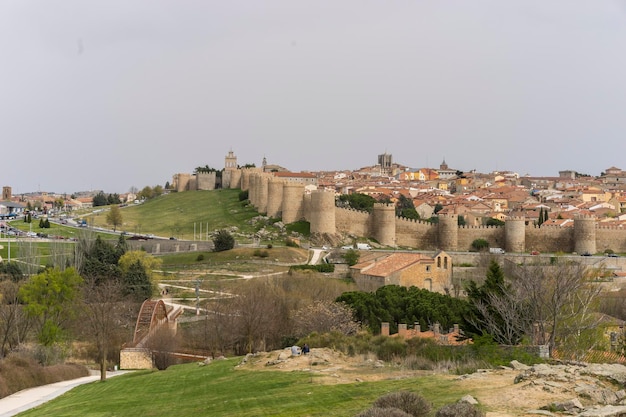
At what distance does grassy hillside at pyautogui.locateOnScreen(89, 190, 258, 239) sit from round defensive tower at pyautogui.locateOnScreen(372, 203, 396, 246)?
959cm

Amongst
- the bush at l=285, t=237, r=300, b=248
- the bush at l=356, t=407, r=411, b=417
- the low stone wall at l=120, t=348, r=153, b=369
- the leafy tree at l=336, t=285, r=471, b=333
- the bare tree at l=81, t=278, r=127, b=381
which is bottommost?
the low stone wall at l=120, t=348, r=153, b=369

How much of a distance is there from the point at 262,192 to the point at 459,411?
2320 inches

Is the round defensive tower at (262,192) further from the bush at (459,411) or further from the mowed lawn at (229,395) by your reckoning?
the bush at (459,411)

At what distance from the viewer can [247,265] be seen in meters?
51.5

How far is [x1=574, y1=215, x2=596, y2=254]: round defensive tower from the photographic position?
2248 inches

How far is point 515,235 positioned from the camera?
58.4 metres

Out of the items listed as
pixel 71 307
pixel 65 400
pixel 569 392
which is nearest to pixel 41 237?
pixel 71 307

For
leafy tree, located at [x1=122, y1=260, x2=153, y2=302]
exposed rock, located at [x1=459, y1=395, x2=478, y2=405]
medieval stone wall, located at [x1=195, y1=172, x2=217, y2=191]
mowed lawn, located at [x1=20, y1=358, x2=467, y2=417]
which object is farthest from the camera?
medieval stone wall, located at [x1=195, y1=172, x2=217, y2=191]

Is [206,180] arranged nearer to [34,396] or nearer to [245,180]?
[245,180]

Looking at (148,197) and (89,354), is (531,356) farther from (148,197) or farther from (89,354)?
(148,197)

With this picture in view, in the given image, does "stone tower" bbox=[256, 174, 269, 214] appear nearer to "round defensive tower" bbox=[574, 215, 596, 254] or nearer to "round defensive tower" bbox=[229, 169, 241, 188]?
"round defensive tower" bbox=[229, 169, 241, 188]

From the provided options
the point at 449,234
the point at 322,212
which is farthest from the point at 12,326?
the point at 449,234

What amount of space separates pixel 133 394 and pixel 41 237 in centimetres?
5178

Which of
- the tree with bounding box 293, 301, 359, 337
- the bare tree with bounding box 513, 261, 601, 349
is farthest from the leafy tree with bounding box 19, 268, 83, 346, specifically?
the bare tree with bounding box 513, 261, 601, 349
